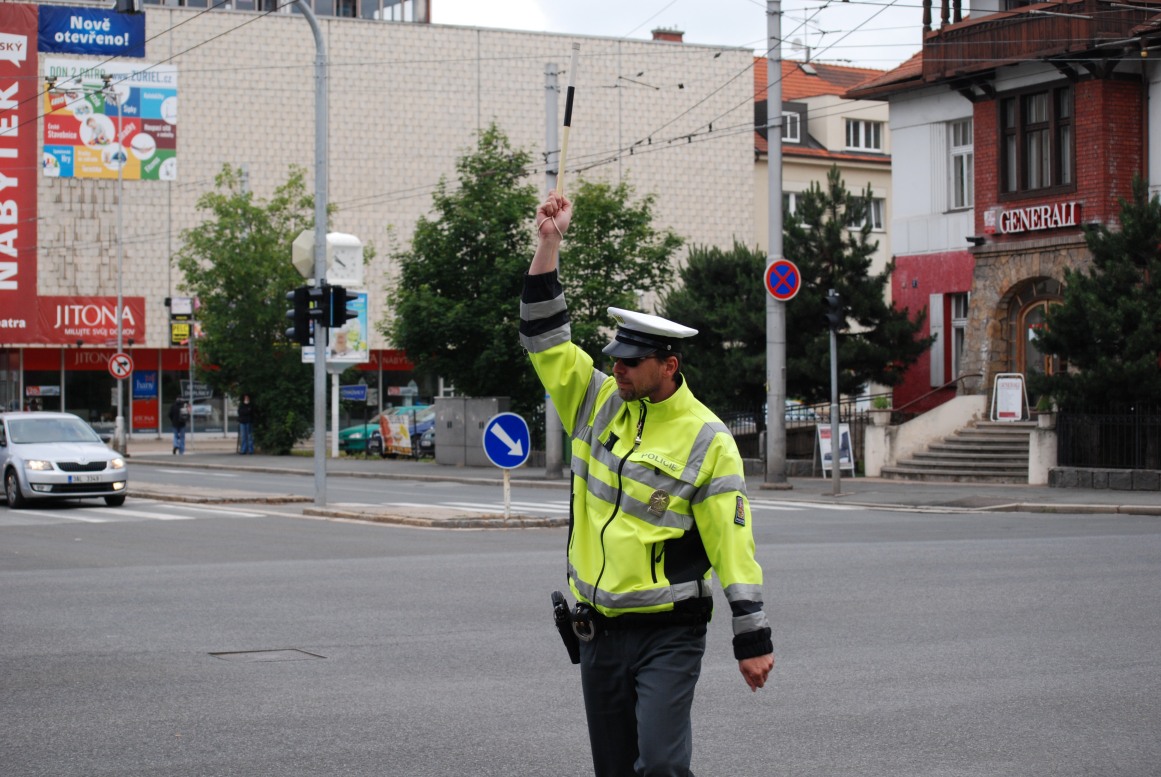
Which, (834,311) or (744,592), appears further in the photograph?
(834,311)

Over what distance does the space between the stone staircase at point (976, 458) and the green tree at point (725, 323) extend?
3.99 meters

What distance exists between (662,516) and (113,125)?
54806 millimetres

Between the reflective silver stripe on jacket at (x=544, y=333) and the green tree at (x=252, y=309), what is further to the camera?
the green tree at (x=252, y=309)

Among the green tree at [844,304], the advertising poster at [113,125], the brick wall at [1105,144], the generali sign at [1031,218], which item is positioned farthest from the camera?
the advertising poster at [113,125]

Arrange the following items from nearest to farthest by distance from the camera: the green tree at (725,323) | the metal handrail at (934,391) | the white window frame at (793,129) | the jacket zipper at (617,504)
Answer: the jacket zipper at (617,504) < the green tree at (725,323) < the metal handrail at (934,391) < the white window frame at (793,129)

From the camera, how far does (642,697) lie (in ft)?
15.3

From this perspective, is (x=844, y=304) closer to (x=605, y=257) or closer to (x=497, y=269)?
(x=605, y=257)

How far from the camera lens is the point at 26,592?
12992 millimetres

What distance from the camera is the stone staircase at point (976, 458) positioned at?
1136 inches

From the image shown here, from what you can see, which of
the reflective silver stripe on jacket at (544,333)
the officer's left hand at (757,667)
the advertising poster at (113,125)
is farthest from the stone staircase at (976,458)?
the advertising poster at (113,125)

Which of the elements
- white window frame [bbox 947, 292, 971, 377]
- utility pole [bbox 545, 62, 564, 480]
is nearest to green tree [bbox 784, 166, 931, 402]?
white window frame [bbox 947, 292, 971, 377]

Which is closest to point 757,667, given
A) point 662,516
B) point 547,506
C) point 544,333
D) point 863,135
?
point 662,516

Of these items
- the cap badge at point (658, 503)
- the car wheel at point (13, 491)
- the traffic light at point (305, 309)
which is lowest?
the car wheel at point (13, 491)

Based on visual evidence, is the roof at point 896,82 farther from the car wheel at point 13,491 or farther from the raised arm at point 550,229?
the raised arm at point 550,229
